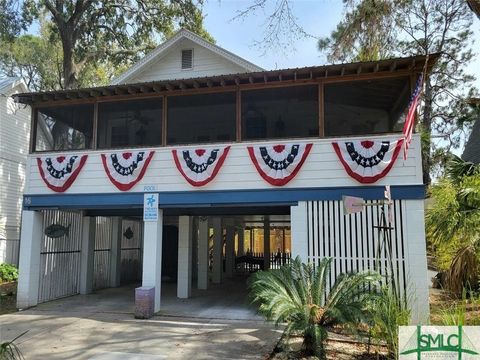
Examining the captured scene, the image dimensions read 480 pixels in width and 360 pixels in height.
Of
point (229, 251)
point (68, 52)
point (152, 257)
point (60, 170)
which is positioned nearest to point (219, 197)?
point (152, 257)

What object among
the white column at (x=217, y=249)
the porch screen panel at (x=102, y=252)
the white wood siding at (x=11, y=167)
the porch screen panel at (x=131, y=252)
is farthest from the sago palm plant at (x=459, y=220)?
the white wood siding at (x=11, y=167)

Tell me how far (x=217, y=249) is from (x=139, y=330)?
8093 mm

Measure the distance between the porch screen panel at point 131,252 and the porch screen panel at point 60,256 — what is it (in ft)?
10.5

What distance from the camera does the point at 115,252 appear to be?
648 inches

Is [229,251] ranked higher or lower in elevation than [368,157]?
lower

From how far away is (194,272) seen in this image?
1880 cm

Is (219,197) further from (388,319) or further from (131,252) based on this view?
(131,252)

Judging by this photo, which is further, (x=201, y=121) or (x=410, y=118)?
(x=201, y=121)

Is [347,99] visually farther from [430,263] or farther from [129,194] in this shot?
[430,263]

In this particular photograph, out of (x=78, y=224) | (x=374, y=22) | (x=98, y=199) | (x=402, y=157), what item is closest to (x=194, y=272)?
(x=78, y=224)

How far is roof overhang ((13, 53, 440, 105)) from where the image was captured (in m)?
9.88

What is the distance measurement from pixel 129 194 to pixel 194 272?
818cm

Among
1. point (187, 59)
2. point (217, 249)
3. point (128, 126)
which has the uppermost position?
point (187, 59)

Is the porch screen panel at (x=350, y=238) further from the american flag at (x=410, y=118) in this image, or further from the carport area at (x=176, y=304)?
the carport area at (x=176, y=304)
